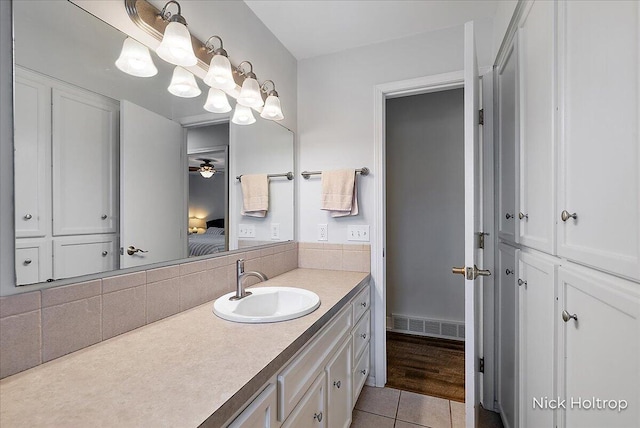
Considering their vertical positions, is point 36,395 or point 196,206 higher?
point 196,206

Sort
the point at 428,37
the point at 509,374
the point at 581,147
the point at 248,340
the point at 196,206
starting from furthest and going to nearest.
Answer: the point at 428,37, the point at 509,374, the point at 196,206, the point at 248,340, the point at 581,147

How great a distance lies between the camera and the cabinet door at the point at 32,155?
75 cm

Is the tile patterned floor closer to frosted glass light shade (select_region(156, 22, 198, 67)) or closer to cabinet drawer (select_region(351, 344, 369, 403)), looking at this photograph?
cabinet drawer (select_region(351, 344, 369, 403))

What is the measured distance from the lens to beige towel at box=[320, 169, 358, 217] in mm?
1952

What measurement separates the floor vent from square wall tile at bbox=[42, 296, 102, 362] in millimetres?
2573

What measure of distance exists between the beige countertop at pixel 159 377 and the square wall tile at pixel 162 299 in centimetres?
3

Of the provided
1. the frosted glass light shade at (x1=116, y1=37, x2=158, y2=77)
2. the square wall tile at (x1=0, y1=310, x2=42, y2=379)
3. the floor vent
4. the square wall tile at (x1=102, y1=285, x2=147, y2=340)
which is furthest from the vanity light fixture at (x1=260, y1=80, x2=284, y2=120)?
the floor vent

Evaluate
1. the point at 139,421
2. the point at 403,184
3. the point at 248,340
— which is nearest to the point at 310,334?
the point at 248,340

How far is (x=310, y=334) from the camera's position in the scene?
40.1 inches

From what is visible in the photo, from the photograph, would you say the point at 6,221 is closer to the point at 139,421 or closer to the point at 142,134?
the point at 142,134

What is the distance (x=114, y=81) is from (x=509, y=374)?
7.14 ft

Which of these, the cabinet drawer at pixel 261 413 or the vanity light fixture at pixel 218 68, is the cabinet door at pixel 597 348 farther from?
the vanity light fixture at pixel 218 68

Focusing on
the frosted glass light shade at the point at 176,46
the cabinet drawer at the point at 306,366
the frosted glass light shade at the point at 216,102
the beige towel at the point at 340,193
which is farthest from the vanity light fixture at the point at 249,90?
the cabinet drawer at the point at 306,366

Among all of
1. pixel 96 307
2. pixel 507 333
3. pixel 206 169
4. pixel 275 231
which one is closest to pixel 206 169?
pixel 206 169
